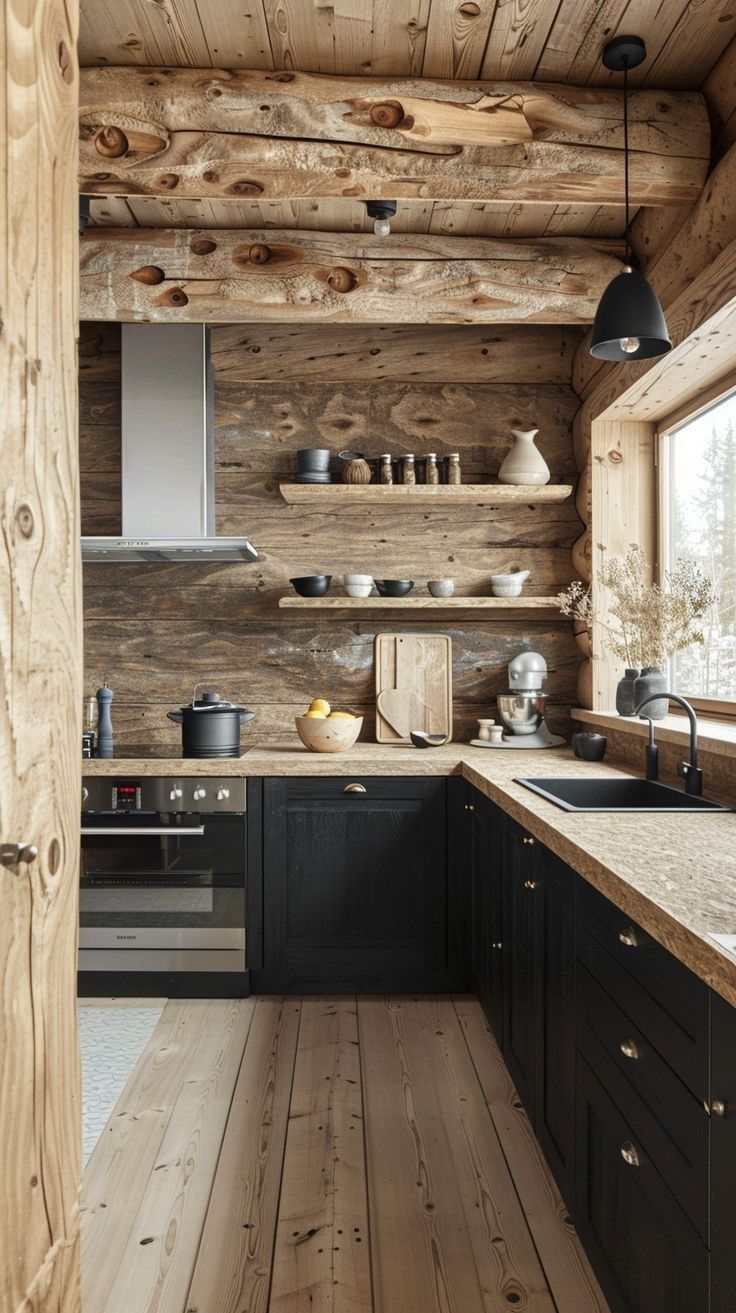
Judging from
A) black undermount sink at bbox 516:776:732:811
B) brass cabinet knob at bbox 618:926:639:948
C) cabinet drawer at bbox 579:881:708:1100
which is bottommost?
cabinet drawer at bbox 579:881:708:1100

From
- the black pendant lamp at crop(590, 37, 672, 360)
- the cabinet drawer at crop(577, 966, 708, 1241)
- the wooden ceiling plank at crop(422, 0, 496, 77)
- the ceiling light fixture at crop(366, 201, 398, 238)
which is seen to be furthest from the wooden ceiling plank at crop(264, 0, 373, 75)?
the cabinet drawer at crop(577, 966, 708, 1241)

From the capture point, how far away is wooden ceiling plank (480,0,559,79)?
2314mm

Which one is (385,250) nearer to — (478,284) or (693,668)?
(478,284)

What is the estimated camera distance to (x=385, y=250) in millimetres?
3418

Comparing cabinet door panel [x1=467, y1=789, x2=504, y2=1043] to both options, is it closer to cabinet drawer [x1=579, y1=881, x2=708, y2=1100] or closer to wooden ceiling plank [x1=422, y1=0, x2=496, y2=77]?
cabinet drawer [x1=579, y1=881, x2=708, y2=1100]

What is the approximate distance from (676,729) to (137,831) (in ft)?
6.12

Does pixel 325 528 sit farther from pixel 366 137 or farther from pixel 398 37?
pixel 398 37

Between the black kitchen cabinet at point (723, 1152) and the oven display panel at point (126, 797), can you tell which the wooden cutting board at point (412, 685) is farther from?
the black kitchen cabinet at point (723, 1152)

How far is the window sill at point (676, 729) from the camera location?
2.51 meters

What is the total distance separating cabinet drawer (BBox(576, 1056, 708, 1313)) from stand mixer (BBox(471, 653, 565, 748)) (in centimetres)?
204

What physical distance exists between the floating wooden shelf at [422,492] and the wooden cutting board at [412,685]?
61 cm

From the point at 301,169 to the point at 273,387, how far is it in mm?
1581

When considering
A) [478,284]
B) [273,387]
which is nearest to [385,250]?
[478,284]

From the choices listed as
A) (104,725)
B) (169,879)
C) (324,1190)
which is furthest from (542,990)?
(104,725)
